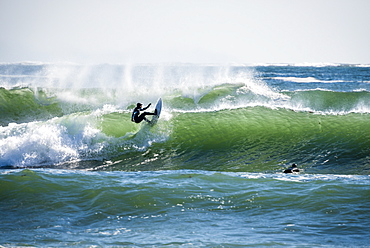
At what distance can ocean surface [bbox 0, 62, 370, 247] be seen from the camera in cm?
562

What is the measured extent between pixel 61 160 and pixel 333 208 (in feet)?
24.5

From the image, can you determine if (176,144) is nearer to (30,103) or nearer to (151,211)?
(151,211)

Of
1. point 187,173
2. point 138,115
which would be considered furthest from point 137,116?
point 187,173

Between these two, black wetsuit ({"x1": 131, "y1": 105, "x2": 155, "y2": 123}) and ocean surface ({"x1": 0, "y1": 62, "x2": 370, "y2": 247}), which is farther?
black wetsuit ({"x1": 131, "y1": 105, "x2": 155, "y2": 123})

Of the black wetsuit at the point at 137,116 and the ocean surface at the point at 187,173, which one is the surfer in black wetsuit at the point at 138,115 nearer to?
the black wetsuit at the point at 137,116

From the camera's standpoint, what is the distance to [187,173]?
28.4ft

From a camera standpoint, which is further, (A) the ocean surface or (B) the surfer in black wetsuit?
(B) the surfer in black wetsuit

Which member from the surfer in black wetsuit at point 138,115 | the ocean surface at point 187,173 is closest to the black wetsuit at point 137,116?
the surfer in black wetsuit at point 138,115

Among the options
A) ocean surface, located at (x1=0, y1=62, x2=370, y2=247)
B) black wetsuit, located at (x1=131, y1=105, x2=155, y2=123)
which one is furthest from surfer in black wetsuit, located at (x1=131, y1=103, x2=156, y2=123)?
ocean surface, located at (x1=0, y1=62, x2=370, y2=247)

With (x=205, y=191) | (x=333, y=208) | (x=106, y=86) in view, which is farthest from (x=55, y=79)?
(x=333, y=208)

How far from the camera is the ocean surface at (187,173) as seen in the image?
18.4 ft

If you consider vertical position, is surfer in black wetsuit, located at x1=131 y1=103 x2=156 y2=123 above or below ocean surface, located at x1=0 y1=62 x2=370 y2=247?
above

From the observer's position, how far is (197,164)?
10.4m

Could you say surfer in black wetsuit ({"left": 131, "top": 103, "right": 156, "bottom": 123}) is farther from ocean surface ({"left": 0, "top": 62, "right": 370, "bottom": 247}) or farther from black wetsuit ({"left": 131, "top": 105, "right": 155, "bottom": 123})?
ocean surface ({"left": 0, "top": 62, "right": 370, "bottom": 247})
